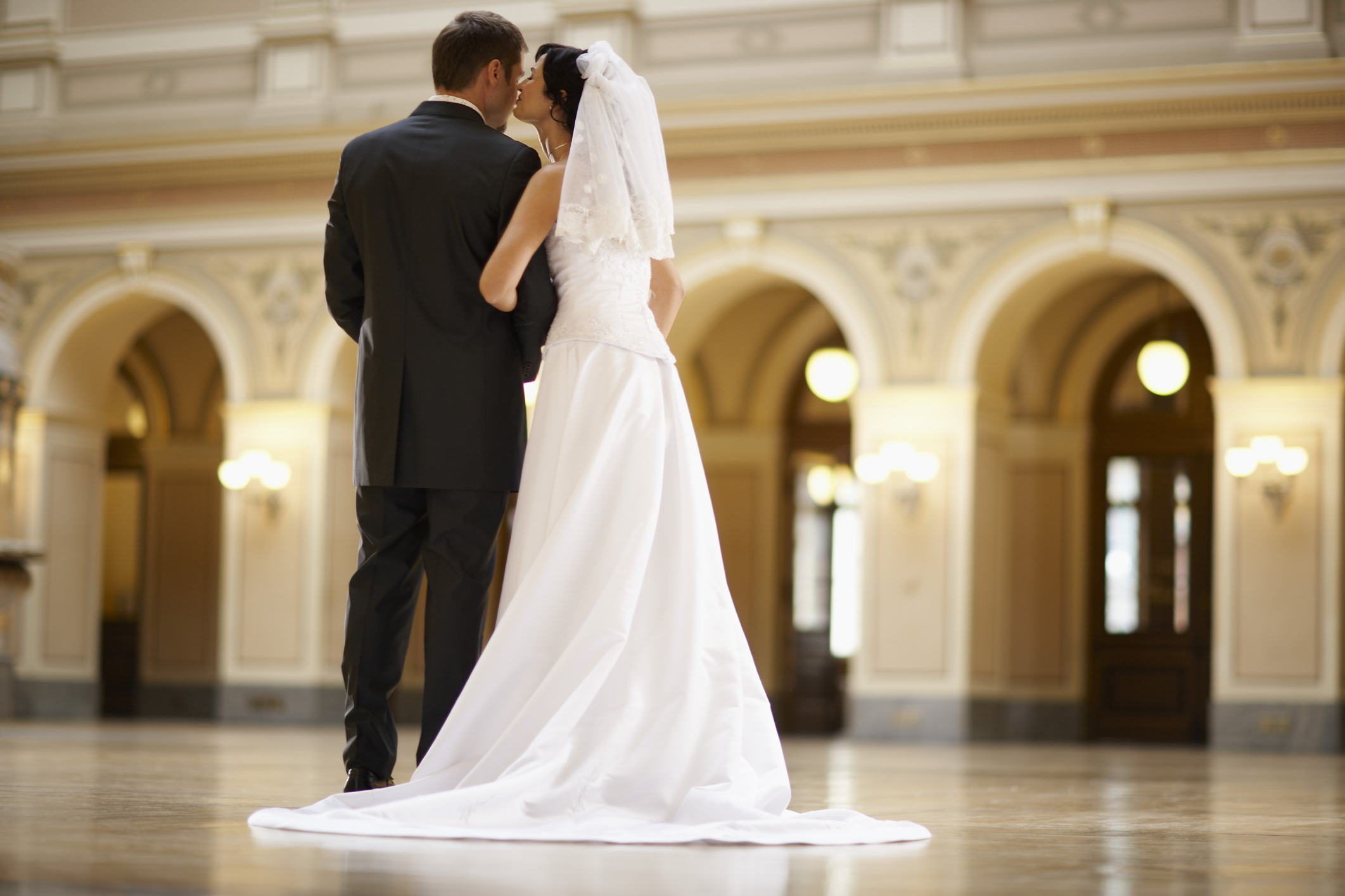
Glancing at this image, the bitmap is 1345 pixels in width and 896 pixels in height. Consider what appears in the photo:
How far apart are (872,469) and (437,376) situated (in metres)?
9.06

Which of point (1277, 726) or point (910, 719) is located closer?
point (1277, 726)

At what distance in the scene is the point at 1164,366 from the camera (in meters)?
12.5

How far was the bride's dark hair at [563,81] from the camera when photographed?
4094mm

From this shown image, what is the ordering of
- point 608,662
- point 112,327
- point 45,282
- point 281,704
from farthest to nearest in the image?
1. point 112,327
2. point 45,282
3. point 281,704
4. point 608,662

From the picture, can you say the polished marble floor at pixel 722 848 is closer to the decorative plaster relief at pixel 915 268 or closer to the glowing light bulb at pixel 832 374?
the decorative plaster relief at pixel 915 268

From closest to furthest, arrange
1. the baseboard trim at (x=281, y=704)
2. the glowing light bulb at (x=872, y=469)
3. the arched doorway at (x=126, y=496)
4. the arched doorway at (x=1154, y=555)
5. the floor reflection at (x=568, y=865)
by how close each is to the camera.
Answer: the floor reflection at (x=568, y=865)
the glowing light bulb at (x=872, y=469)
the baseboard trim at (x=281, y=704)
the arched doorway at (x=1154, y=555)
the arched doorway at (x=126, y=496)

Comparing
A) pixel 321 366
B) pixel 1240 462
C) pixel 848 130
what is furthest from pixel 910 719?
pixel 321 366

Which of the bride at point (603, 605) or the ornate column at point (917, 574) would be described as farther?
the ornate column at point (917, 574)

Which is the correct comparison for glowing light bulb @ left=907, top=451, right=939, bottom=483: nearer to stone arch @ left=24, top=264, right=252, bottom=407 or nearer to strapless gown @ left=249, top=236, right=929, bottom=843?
stone arch @ left=24, top=264, right=252, bottom=407

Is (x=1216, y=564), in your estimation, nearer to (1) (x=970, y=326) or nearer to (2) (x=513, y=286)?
(1) (x=970, y=326)

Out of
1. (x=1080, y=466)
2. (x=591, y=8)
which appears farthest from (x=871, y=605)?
(x=591, y=8)

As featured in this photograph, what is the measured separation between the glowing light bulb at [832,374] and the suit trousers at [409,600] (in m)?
10.8

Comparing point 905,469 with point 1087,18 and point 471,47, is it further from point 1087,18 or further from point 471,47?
point 471,47

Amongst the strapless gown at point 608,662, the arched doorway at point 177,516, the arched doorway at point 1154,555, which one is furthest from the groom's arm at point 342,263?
the arched doorway at point 177,516
